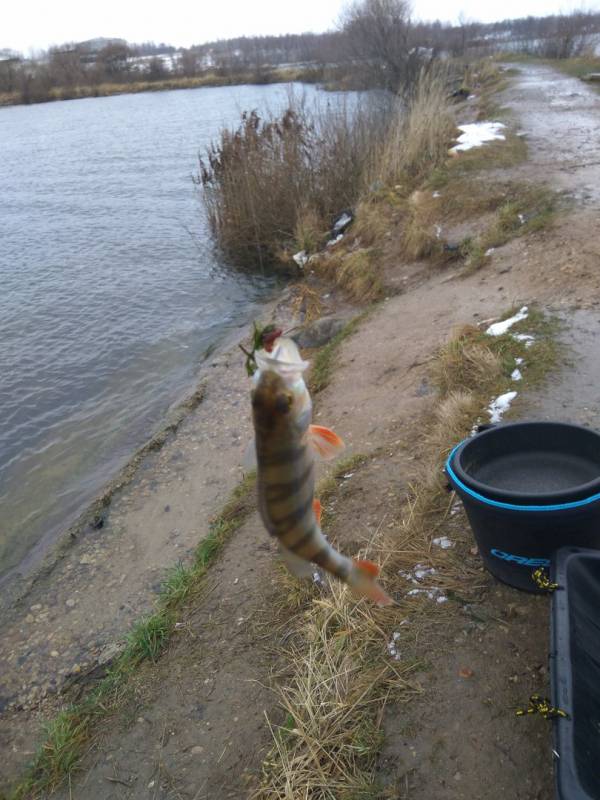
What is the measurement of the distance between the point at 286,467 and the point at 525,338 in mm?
4702

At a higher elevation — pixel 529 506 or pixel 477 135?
pixel 477 135

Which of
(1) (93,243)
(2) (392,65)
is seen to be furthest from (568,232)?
(2) (392,65)

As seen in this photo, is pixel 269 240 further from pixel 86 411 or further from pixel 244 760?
pixel 244 760

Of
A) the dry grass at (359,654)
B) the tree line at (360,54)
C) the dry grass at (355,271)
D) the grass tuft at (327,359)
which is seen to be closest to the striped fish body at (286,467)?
the dry grass at (359,654)

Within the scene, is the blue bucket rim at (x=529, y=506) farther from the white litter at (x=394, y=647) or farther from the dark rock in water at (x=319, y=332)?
the dark rock in water at (x=319, y=332)

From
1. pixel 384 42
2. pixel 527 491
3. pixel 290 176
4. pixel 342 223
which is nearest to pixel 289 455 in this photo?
pixel 527 491

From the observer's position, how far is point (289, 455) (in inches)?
64.2

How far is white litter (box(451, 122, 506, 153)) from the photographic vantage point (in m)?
13.9

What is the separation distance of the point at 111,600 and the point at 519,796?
3.68m

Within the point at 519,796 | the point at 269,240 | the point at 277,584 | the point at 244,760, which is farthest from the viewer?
the point at 269,240

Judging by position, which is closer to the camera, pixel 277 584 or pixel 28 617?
pixel 277 584

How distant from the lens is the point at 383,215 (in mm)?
11586

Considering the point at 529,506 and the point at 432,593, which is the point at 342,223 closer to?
the point at 432,593

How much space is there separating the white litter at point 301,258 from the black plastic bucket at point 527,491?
9160 millimetres
